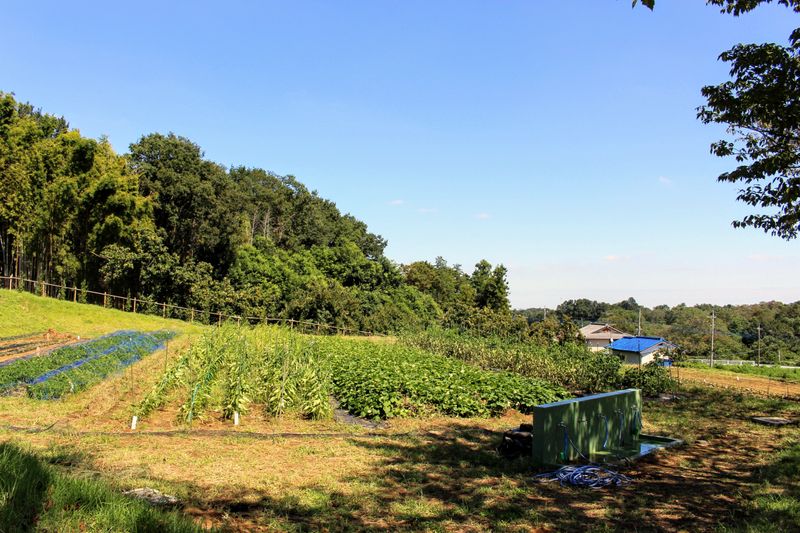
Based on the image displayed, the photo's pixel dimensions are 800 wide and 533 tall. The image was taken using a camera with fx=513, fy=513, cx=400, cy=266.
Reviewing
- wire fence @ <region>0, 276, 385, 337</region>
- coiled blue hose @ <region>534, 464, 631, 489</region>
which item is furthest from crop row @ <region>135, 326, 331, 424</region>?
wire fence @ <region>0, 276, 385, 337</region>

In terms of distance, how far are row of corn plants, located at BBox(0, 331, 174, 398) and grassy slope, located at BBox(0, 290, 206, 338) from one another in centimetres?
669

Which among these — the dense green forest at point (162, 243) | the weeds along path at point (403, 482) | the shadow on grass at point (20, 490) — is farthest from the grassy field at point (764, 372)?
the shadow on grass at point (20, 490)

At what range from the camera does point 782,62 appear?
8.91m

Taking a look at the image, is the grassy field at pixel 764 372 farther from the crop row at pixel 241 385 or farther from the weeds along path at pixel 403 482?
the crop row at pixel 241 385

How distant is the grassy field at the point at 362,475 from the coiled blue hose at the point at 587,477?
0.65 feet

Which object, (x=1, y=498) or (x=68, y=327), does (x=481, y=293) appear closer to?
(x=68, y=327)

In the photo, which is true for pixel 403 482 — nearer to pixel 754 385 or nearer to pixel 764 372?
pixel 754 385

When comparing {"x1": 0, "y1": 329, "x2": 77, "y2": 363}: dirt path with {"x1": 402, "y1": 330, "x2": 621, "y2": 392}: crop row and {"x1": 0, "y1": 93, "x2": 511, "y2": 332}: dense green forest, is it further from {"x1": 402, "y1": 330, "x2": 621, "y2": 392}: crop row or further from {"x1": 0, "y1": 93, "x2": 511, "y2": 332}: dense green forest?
{"x1": 402, "y1": 330, "x2": 621, "y2": 392}: crop row

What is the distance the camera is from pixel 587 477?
22.7ft

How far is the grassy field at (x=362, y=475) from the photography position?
16.6 feet

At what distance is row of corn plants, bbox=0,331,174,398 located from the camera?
415 inches

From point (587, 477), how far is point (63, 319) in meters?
27.1

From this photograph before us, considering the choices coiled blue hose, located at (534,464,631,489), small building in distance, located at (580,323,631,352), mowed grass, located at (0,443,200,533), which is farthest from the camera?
small building in distance, located at (580,323,631,352)

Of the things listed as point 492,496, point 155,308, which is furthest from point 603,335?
point 492,496
